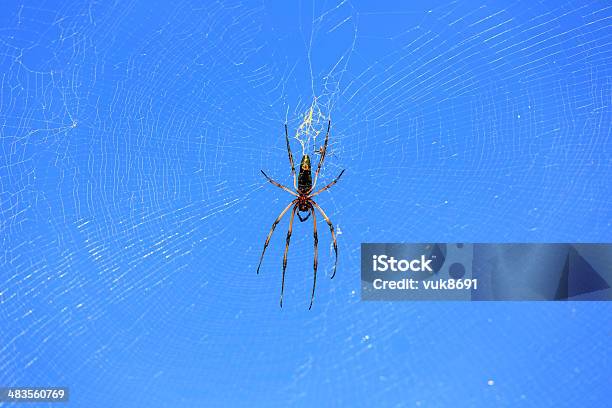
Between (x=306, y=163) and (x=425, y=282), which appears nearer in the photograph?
(x=425, y=282)

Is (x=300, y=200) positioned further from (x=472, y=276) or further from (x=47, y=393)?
(x=47, y=393)

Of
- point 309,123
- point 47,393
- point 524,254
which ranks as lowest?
point 47,393

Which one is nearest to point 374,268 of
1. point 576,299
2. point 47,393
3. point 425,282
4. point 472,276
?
point 425,282

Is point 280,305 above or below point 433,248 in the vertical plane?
below

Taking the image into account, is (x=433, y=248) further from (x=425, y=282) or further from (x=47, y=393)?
(x=47, y=393)

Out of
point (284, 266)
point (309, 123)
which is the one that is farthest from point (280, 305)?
point (309, 123)

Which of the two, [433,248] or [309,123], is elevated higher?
[309,123]
